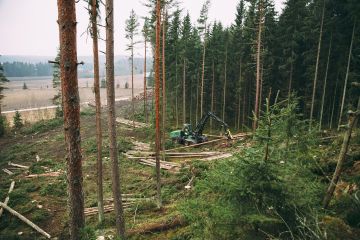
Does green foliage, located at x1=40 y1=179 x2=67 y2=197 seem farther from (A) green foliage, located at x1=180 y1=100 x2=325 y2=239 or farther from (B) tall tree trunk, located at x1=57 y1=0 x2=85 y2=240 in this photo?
(A) green foliage, located at x1=180 y1=100 x2=325 y2=239

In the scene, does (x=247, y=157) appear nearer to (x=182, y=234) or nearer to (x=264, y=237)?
(x=264, y=237)

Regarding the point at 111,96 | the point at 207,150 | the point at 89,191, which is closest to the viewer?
the point at 111,96

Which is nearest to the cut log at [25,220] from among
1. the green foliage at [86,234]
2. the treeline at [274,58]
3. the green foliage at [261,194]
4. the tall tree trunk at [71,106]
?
the green foliage at [86,234]

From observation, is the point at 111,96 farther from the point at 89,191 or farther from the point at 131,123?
the point at 131,123

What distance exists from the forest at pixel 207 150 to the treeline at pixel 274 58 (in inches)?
7.7

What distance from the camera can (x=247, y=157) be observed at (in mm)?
6547

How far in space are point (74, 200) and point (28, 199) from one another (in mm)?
14364

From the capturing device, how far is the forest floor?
13.1 meters

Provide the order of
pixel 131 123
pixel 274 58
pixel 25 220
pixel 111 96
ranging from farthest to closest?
1. pixel 131 123
2. pixel 274 58
3. pixel 25 220
4. pixel 111 96

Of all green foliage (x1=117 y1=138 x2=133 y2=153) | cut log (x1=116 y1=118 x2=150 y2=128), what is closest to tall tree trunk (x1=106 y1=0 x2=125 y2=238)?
green foliage (x1=117 y1=138 x2=133 y2=153)

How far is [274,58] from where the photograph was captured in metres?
33.8

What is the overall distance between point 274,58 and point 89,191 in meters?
27.1

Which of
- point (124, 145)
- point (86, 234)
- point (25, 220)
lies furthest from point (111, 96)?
point (124, 145)

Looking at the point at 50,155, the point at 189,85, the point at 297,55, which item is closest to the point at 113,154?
the point at 50,155
